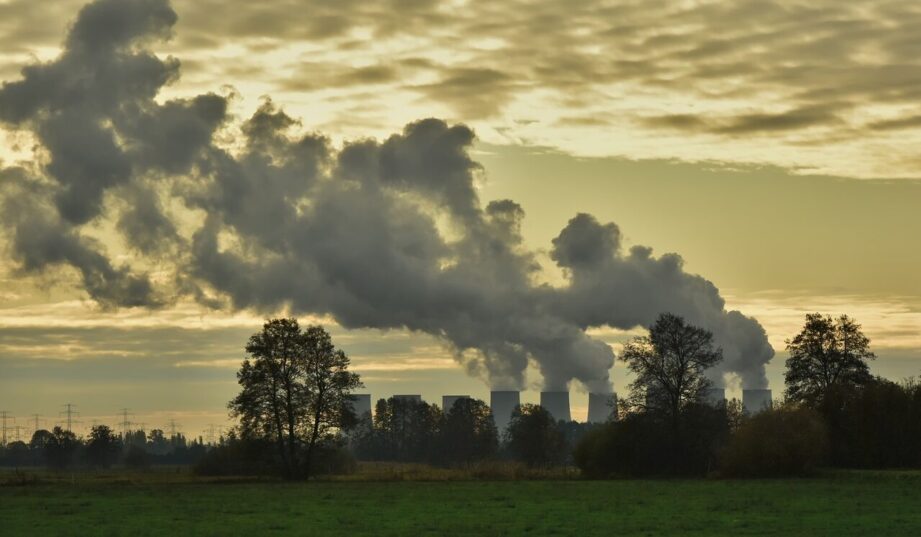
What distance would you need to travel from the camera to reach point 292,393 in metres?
95.4

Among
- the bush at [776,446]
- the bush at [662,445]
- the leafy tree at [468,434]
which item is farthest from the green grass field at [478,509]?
the leafy tree at [468,434]

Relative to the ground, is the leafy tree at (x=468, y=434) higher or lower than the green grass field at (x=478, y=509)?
higher

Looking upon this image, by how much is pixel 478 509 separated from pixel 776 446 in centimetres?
4167

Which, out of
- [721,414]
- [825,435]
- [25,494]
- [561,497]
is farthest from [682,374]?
[25,494]

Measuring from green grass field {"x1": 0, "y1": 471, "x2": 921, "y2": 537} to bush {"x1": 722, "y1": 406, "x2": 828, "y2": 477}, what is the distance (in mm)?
10674

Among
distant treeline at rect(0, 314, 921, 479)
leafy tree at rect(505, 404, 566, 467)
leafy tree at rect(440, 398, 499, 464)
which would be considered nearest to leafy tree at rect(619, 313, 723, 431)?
distant treeline at rect(0, 314, 921, 479)

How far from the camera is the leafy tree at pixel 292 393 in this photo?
9462cm

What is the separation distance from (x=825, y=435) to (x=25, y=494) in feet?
179

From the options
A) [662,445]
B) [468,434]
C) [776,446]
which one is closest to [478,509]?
[776,446]

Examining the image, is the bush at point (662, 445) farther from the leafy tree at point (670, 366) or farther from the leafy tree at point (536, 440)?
the leafy tree at point (536, 440)

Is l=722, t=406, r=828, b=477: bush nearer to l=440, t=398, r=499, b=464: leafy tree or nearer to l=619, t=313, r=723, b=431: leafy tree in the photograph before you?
l=619, t=313, r=723, b=431: leafy tree

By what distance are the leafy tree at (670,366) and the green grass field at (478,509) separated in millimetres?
22414

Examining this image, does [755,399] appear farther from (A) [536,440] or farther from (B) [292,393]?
(B) [292,393]

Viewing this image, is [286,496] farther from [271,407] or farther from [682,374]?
[682,374]
